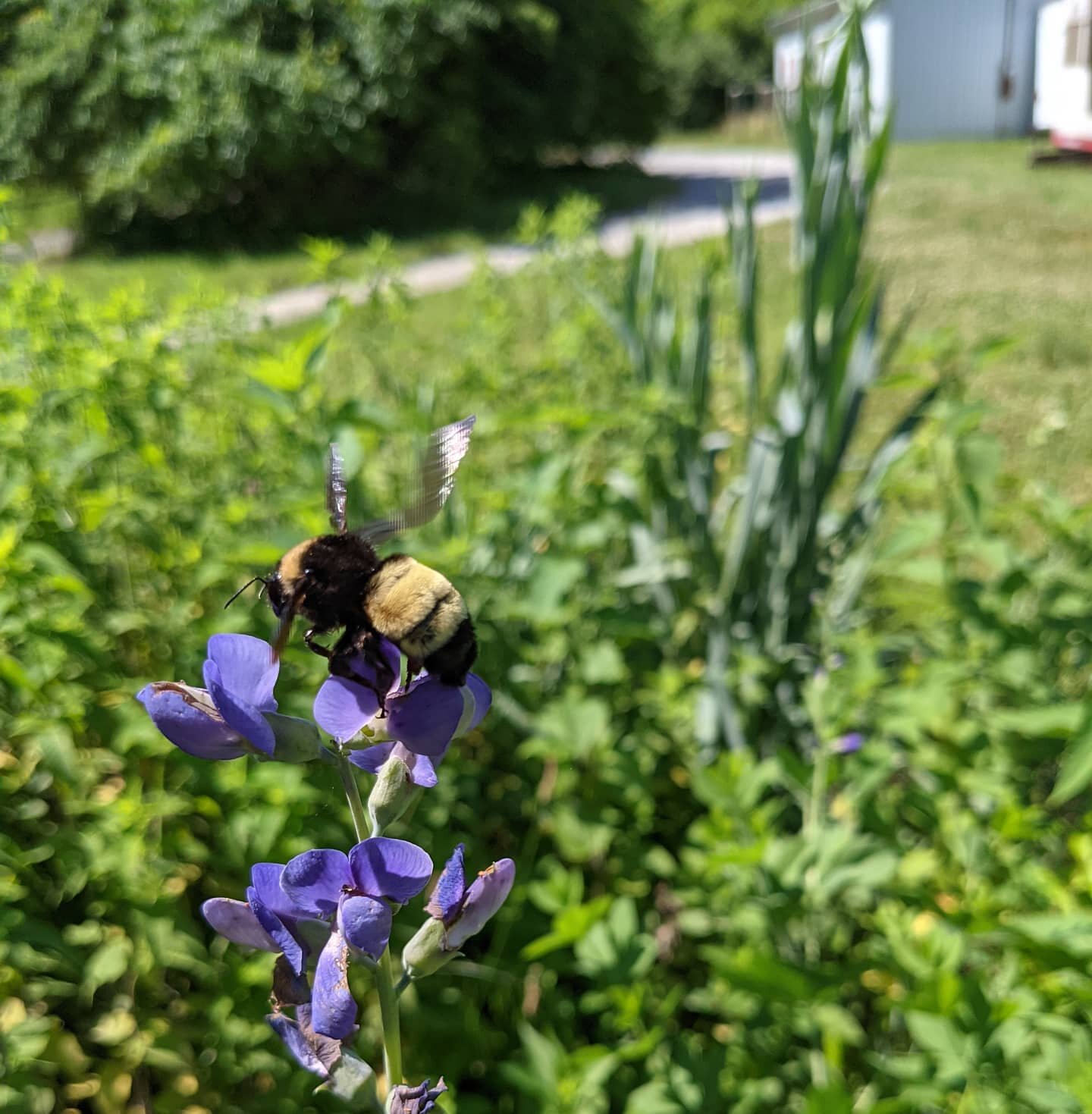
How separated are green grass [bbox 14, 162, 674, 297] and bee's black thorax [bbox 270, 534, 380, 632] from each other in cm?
657

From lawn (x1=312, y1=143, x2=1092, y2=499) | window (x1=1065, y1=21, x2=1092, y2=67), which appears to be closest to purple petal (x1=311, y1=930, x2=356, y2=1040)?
lawn (x1=312, y1=143, x2=1092, y2=499)

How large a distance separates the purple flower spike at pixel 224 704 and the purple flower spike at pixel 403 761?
76 millimetres

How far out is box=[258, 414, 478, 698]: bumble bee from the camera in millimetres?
753

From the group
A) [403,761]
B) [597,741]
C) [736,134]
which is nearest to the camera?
[403,761]

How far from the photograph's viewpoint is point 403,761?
2.47 ft

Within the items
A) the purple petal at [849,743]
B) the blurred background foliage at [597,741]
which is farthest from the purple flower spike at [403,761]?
the purple petal at [849,743]

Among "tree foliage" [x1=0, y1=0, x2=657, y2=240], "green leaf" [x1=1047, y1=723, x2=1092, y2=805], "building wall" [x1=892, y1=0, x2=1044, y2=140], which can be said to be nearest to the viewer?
"green leaf" [x1=1047, y1=723, x2=1092, y2=805]

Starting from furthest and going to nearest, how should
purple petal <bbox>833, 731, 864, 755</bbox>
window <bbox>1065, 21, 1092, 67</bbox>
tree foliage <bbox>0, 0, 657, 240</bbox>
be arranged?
tree foliage <bbox>0, 0, 657, 240</bbox> → window <bbox>1065, 21, 1092, 67</bbox> → purple petal <bbox>833, 731, 864, 755</bbox>

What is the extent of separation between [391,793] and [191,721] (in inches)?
5.9

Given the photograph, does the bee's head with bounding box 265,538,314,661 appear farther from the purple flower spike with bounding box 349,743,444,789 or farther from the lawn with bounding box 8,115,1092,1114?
the lawn with bounding box 8,115,1092,1114

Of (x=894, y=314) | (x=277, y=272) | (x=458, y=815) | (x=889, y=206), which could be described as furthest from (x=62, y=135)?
(x=458, y=815)

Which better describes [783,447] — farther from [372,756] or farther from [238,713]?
[238,713]

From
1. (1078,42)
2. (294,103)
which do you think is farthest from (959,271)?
(294,103)

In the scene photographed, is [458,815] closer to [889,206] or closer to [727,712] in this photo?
[727,712]
